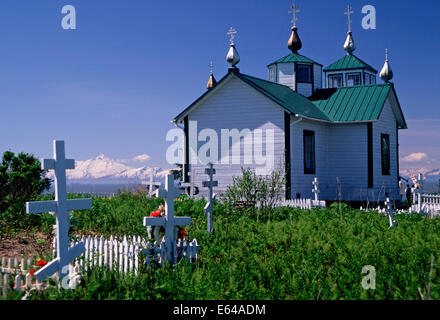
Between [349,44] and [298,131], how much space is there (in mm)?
9589

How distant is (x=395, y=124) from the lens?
2427 centimetres

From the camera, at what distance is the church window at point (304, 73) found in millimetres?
24141

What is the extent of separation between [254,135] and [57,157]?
42.7ft

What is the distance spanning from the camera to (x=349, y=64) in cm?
2595

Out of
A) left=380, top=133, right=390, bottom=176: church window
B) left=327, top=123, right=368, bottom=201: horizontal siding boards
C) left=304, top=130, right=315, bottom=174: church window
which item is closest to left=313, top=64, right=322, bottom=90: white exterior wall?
left=327, top=123, right=368, bottom=201: horizontal siding boards

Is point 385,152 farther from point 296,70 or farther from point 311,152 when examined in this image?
point 296,70

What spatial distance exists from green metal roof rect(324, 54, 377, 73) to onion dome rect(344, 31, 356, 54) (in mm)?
386

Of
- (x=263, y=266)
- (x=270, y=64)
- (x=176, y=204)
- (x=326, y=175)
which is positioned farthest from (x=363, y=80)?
(x=263, y=266)

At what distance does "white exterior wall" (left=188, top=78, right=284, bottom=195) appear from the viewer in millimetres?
18847

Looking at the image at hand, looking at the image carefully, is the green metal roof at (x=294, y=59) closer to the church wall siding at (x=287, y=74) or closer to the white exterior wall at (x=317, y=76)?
the church wall siding at (x=287, y=74)

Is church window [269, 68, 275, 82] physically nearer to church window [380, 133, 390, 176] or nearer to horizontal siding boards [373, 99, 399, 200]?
horizontal siding boards [373, 99, 399, 200]

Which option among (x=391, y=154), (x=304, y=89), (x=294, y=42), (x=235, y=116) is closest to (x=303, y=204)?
(x=235, y=116)

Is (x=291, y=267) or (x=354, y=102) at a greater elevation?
(x=354, y=102)
